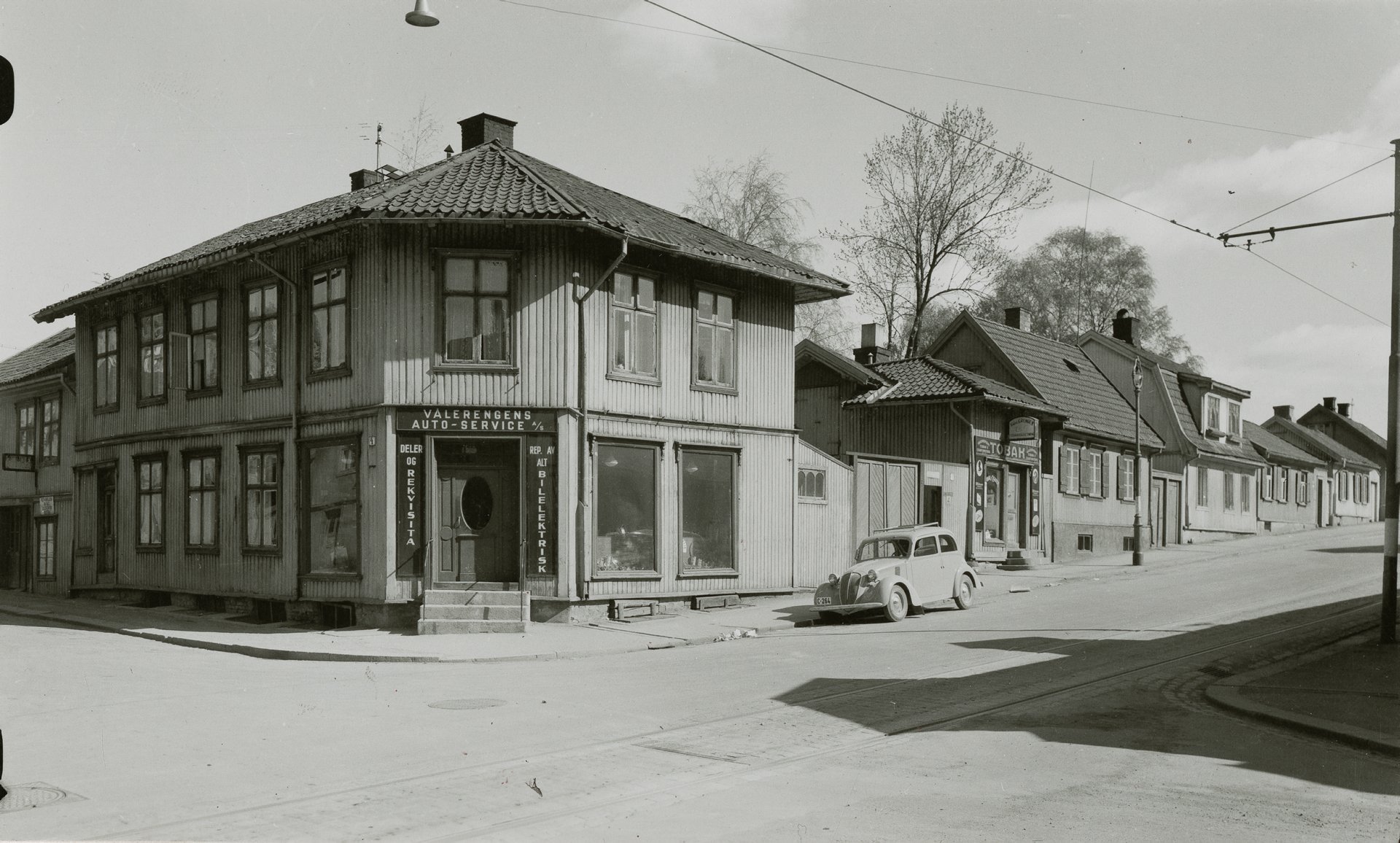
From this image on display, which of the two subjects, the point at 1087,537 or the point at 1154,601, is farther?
the point at 1087,537

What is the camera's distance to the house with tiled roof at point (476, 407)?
19156mm

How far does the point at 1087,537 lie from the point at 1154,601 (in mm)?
14536

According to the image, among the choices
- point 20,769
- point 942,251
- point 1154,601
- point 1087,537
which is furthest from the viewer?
point 942,251

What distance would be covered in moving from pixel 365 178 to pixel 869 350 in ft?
53.2

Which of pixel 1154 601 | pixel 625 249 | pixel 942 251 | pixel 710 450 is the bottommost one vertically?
pixel 1154 601

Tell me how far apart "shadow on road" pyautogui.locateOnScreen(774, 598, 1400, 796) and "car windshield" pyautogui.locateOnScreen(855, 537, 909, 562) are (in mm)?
4040

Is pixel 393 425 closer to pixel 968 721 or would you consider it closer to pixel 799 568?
pixel 799 568

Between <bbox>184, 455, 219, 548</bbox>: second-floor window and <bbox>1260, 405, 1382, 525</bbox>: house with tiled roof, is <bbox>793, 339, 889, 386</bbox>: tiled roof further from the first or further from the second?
<bbox>1260, 405, 1382, 525</bbox>: house with tiled roof

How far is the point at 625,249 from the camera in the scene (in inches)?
753

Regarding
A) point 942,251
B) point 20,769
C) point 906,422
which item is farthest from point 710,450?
point 942,251

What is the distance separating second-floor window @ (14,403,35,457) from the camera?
32.1 metres

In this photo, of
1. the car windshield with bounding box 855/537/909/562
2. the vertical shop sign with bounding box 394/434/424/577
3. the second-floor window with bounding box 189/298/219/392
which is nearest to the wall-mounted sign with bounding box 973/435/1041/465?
the car windshield with bounding box 855/537/909/562

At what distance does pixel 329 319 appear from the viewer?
20531 mm

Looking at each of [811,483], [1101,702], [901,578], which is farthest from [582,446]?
[1101,702]
